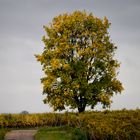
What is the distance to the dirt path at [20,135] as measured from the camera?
42.6m

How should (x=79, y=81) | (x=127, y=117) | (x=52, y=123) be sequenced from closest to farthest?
(x=127, y=117) → (x=52, y=123) → (x=79, y=81)

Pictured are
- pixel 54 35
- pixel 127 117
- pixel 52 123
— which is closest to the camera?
pixel 127 117

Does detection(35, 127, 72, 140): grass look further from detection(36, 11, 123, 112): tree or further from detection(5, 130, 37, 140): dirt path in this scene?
detection(36, 11, 123, 112): tree

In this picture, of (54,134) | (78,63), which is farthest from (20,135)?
(78,63)

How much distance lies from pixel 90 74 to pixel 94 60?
206 centimetres

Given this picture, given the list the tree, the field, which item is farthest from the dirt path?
the tree

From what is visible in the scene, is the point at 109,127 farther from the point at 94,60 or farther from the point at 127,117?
the point at 94,60

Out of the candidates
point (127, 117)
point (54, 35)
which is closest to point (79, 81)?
point (54, 35)

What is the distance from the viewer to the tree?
188 ft

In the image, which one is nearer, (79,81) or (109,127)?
(109,127)

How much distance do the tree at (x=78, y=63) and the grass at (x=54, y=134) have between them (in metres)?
10.3

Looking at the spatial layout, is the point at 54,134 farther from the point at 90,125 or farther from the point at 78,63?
the point at 78,63

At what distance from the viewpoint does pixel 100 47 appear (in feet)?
195

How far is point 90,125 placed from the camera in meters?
43.2
